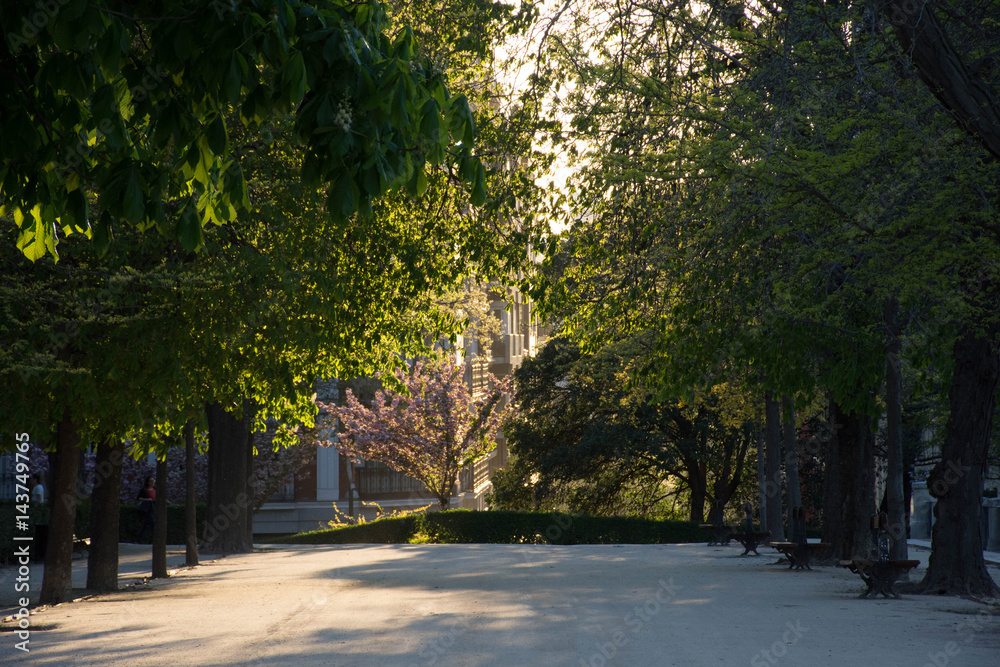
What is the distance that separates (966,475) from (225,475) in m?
14.6

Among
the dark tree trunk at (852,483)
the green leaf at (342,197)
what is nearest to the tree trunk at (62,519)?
the green leaf at (342,197)

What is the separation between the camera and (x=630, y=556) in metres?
20.3

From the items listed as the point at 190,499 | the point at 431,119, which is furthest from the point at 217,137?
the point at 190,499

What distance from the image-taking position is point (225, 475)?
20.3 meters

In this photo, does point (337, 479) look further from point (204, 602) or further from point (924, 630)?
point (924, 630)

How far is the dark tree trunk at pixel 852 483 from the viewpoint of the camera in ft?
52.2

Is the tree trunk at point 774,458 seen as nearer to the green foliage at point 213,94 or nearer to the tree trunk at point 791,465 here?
the tree trunk at point 791,465

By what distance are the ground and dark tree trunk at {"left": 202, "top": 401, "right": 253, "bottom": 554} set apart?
12.5 feet

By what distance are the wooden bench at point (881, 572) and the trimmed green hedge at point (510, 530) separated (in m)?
15.4

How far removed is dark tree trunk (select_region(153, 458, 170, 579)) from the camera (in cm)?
1492

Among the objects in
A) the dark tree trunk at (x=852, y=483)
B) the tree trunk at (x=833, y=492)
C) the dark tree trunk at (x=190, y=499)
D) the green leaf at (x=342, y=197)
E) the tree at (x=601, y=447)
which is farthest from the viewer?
the tree at (x=601, y=447)

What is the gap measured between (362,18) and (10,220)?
6749mm

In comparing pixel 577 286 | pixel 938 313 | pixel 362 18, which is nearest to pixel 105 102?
pixel 362 18

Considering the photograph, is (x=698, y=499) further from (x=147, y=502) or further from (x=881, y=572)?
(x=881, y=572)
